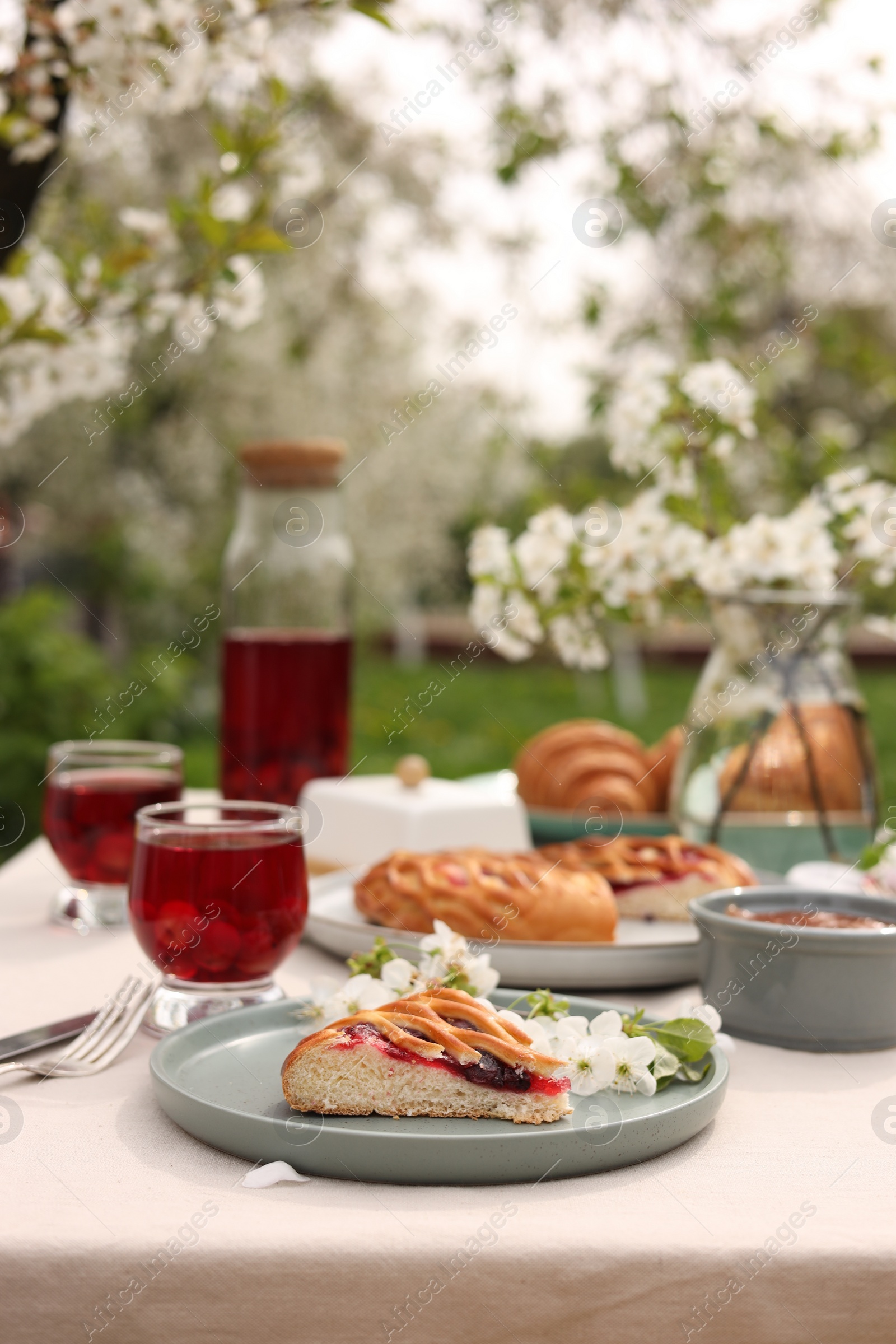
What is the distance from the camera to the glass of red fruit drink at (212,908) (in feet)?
3.99

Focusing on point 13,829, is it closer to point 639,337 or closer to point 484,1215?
point 639,337

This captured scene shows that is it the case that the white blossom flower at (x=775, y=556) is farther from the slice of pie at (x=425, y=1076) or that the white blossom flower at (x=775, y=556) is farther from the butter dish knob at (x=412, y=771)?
the slice of pie at (x=425, y=1076)

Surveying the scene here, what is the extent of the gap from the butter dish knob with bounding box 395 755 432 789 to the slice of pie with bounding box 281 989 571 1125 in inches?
34.7

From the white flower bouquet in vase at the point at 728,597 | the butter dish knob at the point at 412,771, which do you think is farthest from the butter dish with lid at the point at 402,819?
the white flower bouquet in vase at the point at 728,597

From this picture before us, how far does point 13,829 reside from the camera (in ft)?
15.1

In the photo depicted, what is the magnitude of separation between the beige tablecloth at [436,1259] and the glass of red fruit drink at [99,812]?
718 millimetres

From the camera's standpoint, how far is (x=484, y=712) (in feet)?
35.2

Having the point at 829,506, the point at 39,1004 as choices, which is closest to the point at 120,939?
the point at 39,1004

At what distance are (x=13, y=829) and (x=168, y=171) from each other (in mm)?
3456

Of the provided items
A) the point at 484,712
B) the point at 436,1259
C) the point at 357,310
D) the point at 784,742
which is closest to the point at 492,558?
the point at 784,742

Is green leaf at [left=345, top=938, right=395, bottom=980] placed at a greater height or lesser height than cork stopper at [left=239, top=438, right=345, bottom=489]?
lesser

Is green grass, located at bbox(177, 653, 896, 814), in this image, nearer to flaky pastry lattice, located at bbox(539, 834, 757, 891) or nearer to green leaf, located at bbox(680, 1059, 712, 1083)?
flaky pastry lattice, located at bbox(539, 834, 757, 891)

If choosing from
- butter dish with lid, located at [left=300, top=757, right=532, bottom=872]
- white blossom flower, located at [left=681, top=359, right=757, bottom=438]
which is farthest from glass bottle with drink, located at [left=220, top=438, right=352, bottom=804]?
white blossom flower, located at [left=681, top=359, right=757, bottom=438]

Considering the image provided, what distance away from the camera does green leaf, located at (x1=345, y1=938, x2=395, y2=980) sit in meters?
1.19
